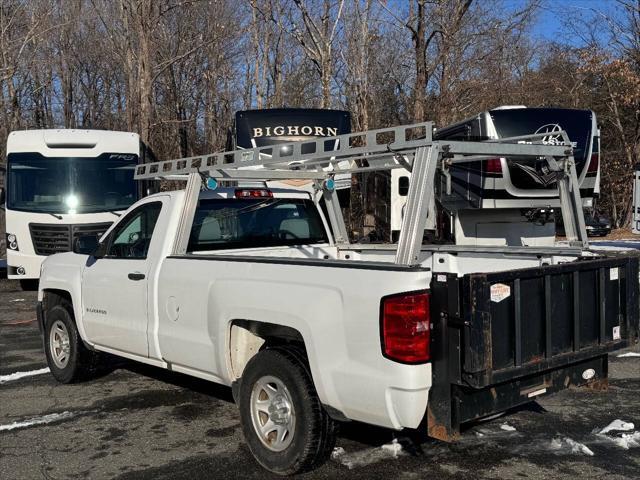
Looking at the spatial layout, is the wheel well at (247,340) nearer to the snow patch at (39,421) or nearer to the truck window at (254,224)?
the truck window at (254,224)

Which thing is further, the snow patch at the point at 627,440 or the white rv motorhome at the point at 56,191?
the white rv motorhome at the point at 56,191

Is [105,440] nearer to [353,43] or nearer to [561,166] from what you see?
[561,166]

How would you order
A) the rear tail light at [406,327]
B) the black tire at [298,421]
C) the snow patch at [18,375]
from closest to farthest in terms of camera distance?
the rear tail light at [406,327] → the black tire at [298,421] → the snow patch at [18,375]

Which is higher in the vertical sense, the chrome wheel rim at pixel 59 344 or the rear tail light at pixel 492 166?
the rear tail light at pixel 492 166

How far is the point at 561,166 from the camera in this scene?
5004 millimetres

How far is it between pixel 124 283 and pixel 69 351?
1.46 m

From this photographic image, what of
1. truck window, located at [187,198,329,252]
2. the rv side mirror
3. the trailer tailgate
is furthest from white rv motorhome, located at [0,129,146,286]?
the trailer tailgate

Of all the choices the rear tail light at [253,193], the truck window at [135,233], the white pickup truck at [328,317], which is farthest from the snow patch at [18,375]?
the rear tail light at [253,193]

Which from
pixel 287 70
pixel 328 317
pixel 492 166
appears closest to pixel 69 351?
pixel 328 317

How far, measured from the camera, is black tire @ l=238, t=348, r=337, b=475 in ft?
13.3

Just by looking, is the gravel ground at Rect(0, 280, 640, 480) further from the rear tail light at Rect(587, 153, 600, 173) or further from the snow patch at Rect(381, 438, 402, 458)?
the rear tail light at Rect(587, 153, 600, 173)

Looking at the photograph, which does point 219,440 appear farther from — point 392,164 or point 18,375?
point 18,375

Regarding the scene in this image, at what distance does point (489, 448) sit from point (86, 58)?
36851mm

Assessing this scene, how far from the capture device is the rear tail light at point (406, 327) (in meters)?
3.53
